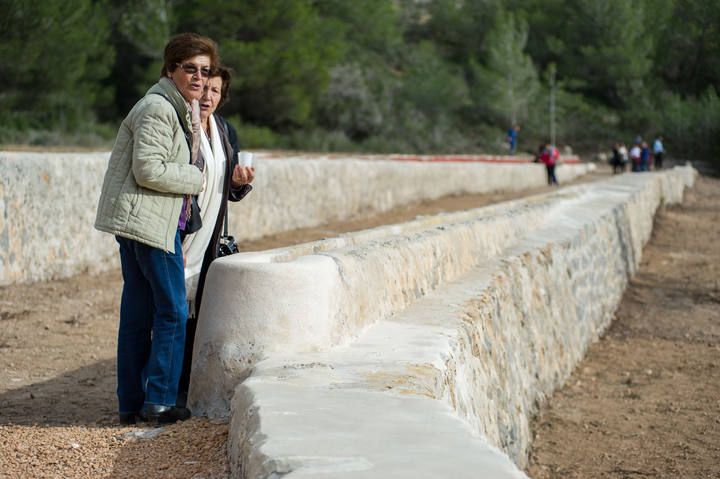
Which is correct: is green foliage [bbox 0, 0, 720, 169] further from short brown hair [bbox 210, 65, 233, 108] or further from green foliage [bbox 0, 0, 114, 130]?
short brown hair [bbox 210, 65, 233, 108]

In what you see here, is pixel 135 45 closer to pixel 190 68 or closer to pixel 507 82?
pixel 190 68

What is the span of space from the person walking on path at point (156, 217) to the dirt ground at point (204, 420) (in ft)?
0.68

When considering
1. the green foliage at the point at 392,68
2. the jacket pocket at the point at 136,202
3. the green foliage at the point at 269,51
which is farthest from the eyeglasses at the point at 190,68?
the green foliage at the point at 269,51

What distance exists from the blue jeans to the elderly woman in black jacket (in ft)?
0.62

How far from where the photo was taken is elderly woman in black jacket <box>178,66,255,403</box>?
4148 mm

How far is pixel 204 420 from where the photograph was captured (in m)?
3.78

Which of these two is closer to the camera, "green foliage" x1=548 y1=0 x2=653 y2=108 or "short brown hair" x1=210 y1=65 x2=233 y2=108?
"short brown hair" x1=210 y1=65 x2=233 y2=108

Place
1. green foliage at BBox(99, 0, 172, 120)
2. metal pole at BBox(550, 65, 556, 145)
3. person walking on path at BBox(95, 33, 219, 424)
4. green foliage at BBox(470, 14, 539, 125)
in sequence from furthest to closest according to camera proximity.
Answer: green foliage at BBox(470, 14, 539, 125) → metal pole at BBox(550, 65, 556, 145) → green foliage at BBox(99, 0, 172, 120) → person walking on path at BBox(95, 33, 219, 424)

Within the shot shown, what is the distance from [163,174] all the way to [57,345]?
2.87 metres

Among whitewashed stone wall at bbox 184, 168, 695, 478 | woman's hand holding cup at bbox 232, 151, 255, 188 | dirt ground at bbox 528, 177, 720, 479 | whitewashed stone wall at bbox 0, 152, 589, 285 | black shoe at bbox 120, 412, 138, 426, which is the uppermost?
woman's hand holding cup at bbox 232, 151, 255, 188

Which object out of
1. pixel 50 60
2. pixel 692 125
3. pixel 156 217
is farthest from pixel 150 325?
pixel 692 125

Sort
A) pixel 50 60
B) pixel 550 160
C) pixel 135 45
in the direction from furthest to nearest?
pixel 135 45
pixel 550 160
pixel 50 60

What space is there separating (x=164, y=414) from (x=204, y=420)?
179 millimetres

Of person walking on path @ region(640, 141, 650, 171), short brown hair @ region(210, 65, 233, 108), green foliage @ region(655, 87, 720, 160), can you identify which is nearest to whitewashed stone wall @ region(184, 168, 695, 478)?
short brown hair @ region(210, 65, 233, 108)
